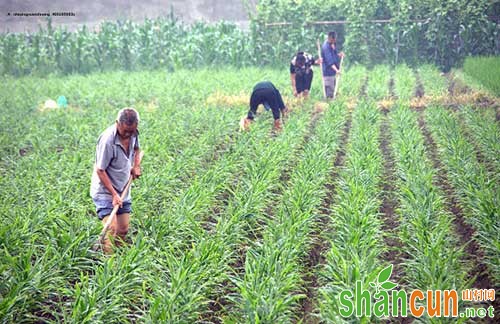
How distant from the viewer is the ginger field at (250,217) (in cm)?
438

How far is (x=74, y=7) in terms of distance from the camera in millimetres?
24734

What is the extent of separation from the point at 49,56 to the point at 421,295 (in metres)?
17.9

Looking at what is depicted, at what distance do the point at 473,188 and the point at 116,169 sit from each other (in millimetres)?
3528

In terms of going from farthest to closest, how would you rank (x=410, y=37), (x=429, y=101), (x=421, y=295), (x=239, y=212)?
(x=410, y=37) < (x=429, y=101) < (x=239, y=212) < (x=421, y=295)

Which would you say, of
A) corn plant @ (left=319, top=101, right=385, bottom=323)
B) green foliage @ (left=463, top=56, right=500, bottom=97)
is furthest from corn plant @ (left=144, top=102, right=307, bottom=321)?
green foliage @ (left=463, top=56, right=500, bottom=97)

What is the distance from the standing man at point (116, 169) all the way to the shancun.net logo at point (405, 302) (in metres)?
2.06

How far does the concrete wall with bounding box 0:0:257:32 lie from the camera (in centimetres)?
2320

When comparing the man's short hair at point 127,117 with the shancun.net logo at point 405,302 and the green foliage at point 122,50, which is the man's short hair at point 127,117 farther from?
the green foliage at point 122,50

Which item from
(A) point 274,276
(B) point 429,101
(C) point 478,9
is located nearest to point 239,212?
(A) point 274,276

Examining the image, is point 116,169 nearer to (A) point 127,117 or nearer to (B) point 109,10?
(A) point 127,117

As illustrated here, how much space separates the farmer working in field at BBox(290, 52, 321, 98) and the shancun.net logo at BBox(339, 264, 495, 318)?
8.37 metres

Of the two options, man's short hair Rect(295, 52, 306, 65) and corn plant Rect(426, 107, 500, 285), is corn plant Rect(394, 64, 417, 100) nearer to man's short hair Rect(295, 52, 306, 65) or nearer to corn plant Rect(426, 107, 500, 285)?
man's short hair Rect(295, 52, 306, 65)

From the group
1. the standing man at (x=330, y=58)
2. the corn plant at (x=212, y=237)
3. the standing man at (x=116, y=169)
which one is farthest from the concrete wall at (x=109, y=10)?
A: the standing man at (x=116, y=169)

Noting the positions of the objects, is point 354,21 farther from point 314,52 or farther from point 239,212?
point 239,212
